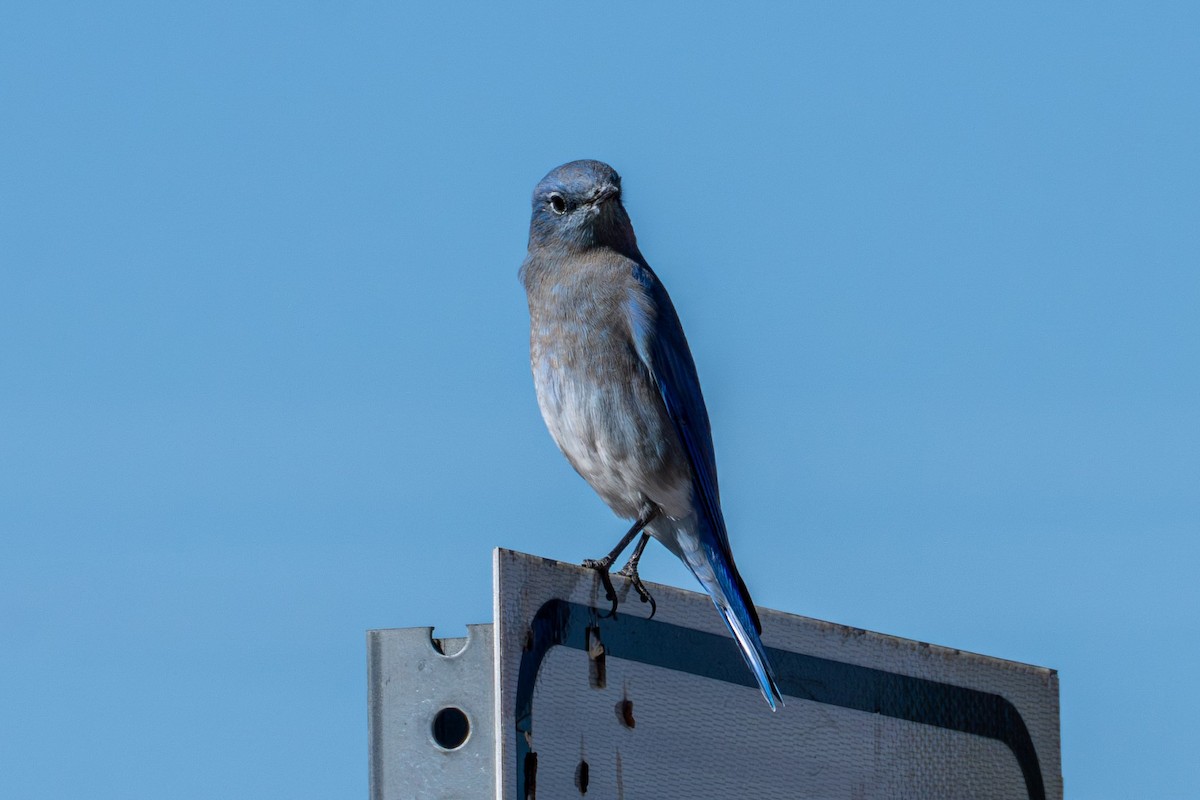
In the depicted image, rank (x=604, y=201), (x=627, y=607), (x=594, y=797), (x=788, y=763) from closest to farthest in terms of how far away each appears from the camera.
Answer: (x=594, y=797)
(x=627, y=607)
(x=788, y=763)
(x=604, y=201)

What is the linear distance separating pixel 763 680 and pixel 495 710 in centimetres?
103

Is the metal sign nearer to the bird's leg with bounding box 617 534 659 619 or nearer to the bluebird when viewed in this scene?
the bird's leg with bounding box 617 534 659 619

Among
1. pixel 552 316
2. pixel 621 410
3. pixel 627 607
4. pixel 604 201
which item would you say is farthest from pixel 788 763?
pixel 604 201

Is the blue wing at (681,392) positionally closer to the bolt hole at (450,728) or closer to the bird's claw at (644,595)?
the bird's claw at (644,595)

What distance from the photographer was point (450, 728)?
3.74 m

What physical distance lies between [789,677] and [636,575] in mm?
595

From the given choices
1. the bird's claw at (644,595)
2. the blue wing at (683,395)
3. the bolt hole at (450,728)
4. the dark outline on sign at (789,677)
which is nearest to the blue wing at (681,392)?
the blue wing at (683,395)

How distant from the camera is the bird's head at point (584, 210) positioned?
6.01 meters

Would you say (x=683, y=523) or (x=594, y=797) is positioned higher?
(x=683, y=523)

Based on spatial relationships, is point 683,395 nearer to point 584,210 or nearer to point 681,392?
point 681,392

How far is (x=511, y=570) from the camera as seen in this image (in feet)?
12.3

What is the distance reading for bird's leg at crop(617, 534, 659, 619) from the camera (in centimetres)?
432

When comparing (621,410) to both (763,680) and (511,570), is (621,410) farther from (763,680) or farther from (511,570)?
(511,570)

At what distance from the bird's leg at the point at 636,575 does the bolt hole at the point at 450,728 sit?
70cm
